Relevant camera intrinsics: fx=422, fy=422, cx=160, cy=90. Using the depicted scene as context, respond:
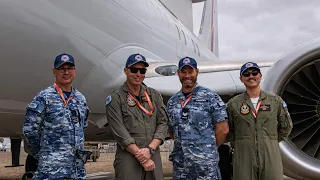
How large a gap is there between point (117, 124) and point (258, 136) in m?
1.10

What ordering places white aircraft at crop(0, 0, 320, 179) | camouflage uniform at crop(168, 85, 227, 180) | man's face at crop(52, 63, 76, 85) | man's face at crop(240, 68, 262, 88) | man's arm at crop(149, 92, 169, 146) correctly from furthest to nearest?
white aircraft at crop(0, 0, 320, 179) → man's face at crop(240, 68, 262, 88) → camouflage uniform at crop(168, 85, 227, 180) → man's arm at crop(149, 92, 169, 146) → man's face at crop(52, 63, 76, 85)

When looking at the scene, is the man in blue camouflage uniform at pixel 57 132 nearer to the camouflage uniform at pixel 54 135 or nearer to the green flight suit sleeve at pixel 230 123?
the camouflage uniform at pixel 54 135

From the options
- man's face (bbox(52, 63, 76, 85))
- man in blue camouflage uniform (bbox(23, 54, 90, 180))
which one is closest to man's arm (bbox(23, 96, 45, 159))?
man in blue camouflage uniform (bbox(23, 54, 90, 180))

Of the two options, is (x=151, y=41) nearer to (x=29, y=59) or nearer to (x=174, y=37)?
(x=174, y=37)

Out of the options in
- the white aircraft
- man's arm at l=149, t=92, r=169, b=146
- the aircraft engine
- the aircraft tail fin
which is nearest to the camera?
man's arm at l=149, t=92, r=169, b=146

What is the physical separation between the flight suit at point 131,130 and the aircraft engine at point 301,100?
1.75 m

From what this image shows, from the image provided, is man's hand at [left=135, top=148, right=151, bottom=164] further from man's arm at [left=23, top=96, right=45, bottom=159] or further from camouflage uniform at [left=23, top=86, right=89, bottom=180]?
man's arm at [left=23, top=96, right=45, bottom=159]

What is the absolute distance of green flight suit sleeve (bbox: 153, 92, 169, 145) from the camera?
306cm

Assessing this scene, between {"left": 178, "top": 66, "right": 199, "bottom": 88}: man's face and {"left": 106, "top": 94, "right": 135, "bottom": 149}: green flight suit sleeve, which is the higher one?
{"left": 178, "top": 66, "right": 199, "bottom": 88}: man's face

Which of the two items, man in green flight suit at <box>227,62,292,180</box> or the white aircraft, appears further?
A: the white aircraft

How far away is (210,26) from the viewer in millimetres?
15766

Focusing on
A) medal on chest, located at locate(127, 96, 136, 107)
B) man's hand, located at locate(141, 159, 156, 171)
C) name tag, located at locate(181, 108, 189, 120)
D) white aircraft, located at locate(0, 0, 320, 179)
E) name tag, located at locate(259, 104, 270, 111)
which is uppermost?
white aircraft, located at locate(0, 0, 320, 179)

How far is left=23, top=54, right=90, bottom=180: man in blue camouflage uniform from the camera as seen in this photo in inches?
106

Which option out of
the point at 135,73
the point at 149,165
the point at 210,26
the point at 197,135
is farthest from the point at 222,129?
the point at 210,26
